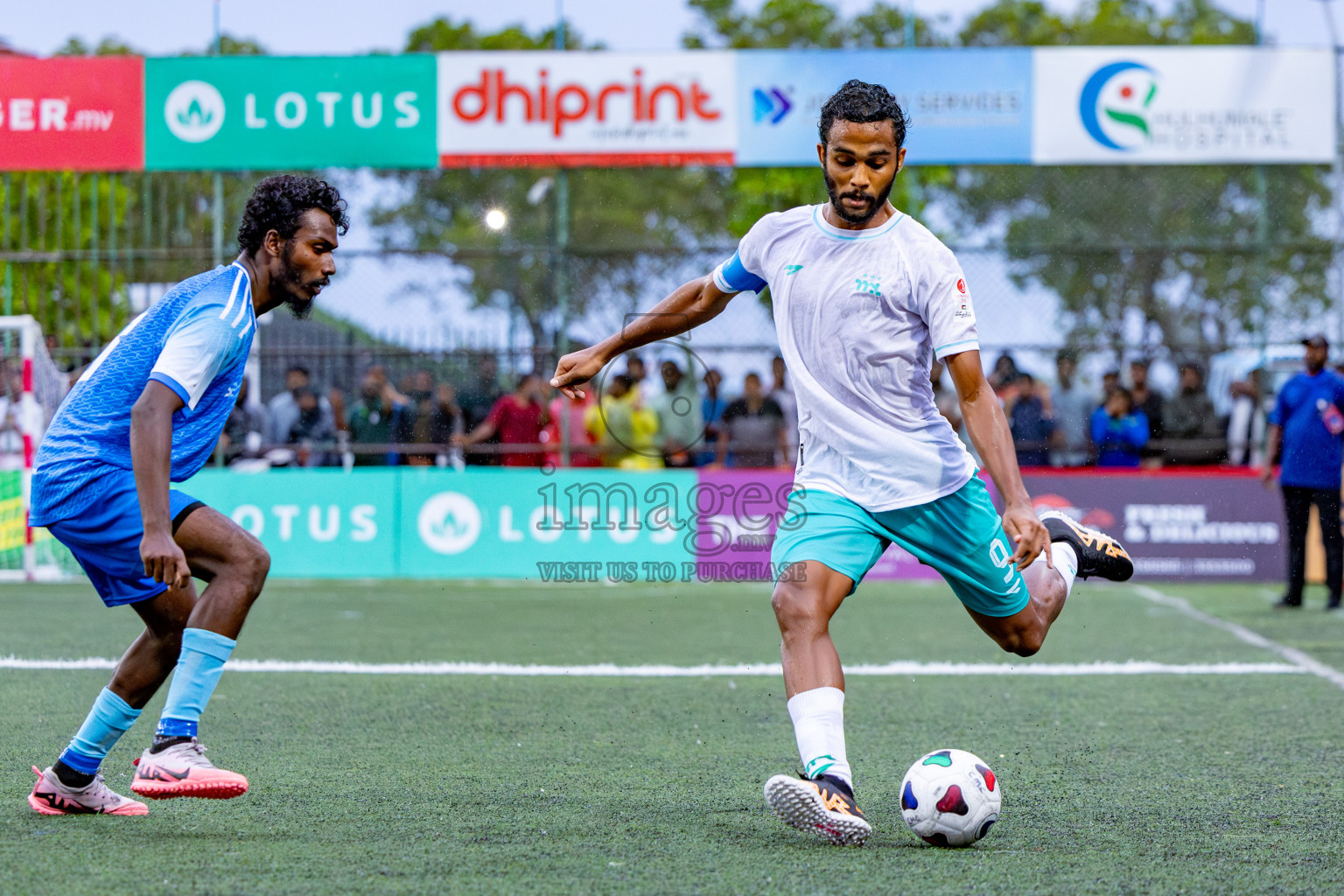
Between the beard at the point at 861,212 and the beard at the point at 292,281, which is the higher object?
the beard at the point at 861,212

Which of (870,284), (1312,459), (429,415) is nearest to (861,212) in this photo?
(870,284)

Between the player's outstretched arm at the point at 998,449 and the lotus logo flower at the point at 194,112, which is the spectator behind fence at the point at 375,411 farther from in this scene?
the player's outstretched arm at the point at 998,449

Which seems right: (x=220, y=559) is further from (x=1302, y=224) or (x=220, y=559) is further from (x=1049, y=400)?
(x=1302, y=224)

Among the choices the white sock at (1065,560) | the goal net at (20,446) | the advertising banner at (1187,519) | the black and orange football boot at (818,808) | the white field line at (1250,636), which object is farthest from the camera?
the advertising banner at (1187,519)

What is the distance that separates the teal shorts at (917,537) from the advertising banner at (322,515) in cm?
946

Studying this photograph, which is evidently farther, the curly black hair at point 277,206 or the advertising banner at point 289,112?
the advertising banner at point 289,112

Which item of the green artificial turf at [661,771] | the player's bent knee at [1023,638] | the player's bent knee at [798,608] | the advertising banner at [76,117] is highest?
the advertising banner at [76,117]

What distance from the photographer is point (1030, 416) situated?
13.1 meters

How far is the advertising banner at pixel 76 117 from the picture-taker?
1359 cm

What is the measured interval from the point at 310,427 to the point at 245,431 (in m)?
0.68

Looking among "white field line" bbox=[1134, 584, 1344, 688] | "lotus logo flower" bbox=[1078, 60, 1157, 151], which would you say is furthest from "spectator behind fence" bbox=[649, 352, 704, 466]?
"lotus logo flower" bbox=[1078, 60, 1157, 151]

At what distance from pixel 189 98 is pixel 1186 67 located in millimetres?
9510

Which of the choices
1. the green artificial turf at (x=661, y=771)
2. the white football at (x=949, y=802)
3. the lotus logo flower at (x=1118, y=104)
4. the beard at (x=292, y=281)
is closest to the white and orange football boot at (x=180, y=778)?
the green artificial turf at (x=661, y=771)

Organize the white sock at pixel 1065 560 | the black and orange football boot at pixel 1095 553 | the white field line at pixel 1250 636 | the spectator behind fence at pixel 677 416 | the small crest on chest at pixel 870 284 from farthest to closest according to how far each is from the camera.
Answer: the spectator behind fence at pixel 677 416
the white field line at pixel 1250 636
the black and orange football boot at pixel 1095 553
the white sock at pixel 1065 560
the small crest on chest at pixel 870 284
